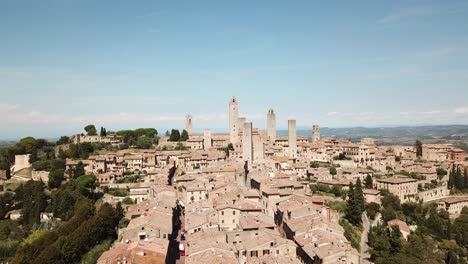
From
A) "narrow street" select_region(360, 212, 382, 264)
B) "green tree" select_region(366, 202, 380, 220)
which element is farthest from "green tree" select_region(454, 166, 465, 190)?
"narrow street" select_region(360, 212, 382, 264)

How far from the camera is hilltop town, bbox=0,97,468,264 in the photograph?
2720cm

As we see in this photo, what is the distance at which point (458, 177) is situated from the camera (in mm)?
56219

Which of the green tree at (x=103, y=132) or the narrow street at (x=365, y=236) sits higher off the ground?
the green tree at (x=103, y=132)

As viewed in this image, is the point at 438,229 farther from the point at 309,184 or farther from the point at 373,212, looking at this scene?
the point at 309,184

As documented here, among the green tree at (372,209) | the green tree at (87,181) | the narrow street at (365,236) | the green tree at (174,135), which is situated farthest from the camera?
the green tree at (174,135)

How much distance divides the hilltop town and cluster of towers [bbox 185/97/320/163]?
0.18m

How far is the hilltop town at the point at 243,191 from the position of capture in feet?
89.2

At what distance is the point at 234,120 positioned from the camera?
221ft

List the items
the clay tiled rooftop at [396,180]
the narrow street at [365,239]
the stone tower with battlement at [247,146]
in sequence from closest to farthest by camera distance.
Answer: the narrow street at [365,239]
the clay tiled rooftop at [396,180]
the stone tower with battlement at [247,146]

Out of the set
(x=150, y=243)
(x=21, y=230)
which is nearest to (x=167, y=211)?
(x=150, y=243)

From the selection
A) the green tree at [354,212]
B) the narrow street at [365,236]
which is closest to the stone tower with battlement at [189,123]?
the narrow street at [365,236]

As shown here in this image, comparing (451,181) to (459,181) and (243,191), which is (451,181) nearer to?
(459,181)

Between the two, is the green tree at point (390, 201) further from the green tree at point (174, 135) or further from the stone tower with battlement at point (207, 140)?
the green tree at point (174, 135)

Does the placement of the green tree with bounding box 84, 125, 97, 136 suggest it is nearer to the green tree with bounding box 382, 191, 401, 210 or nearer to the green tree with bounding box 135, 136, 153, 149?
the green tree with bounding box 135, 136, 153, 149
